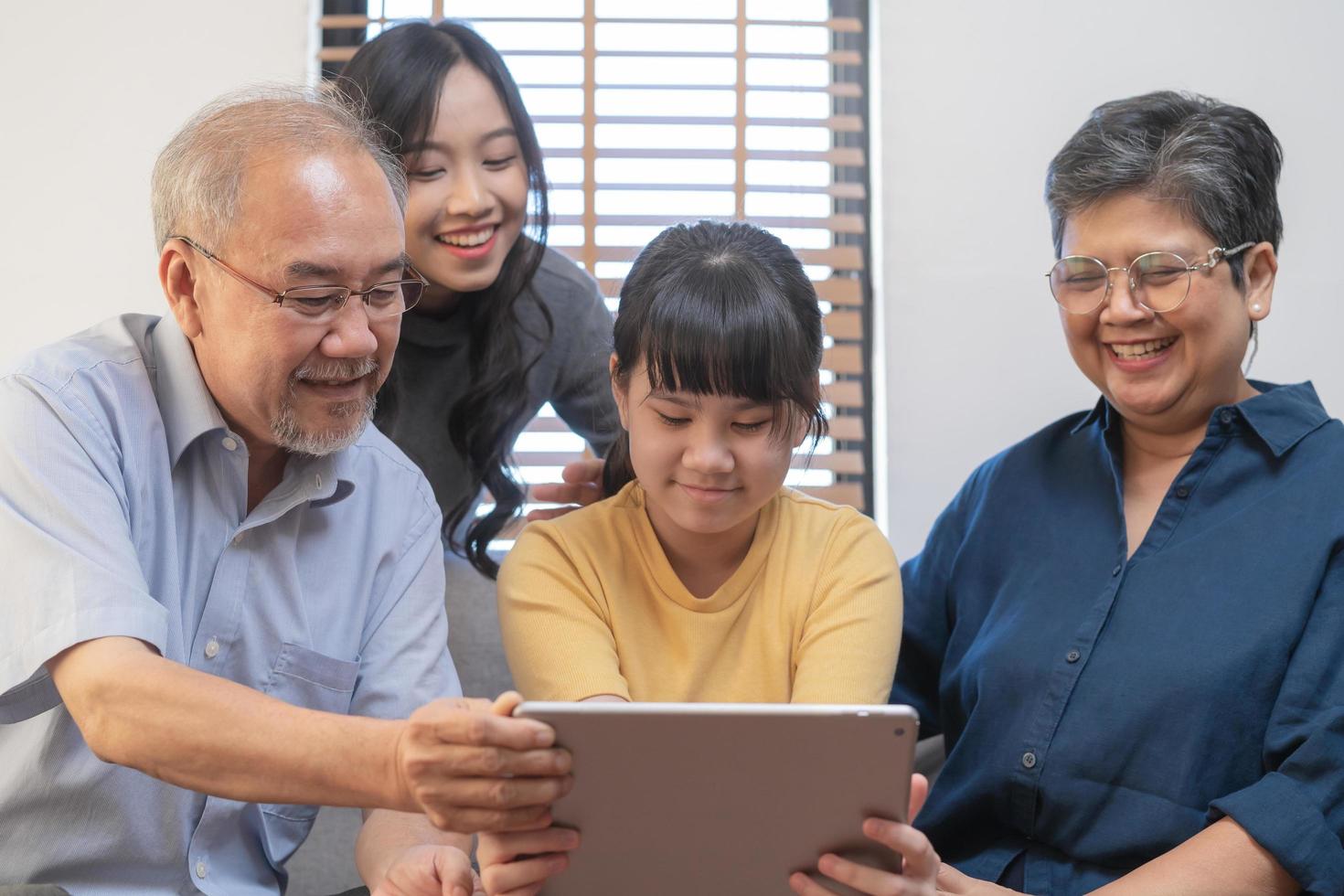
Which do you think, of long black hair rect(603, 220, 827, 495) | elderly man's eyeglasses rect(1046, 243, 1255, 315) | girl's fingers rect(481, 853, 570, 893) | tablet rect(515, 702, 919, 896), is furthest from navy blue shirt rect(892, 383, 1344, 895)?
girl's fingers rect(481, 853, 570, 893)

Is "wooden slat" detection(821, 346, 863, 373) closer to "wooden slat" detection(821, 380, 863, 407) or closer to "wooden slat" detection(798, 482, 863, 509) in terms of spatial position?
"wooden slat" detection(821, 380, 863, 407)

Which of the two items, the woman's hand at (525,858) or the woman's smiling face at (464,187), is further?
the woman's smiling face at (464,187)

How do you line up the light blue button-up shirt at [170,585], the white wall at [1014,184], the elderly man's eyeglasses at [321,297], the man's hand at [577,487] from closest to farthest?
the light blue button-up shirt at [170,585]
the elderly man's eyeglasses at [321,297]
the man's hand at [577,487]
the white wall at [1014,184]

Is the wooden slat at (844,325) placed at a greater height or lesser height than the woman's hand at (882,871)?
greater

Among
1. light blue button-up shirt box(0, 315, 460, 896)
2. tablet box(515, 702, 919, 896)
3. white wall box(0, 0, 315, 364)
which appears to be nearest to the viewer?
tablet box(515, 702, 919, 896)

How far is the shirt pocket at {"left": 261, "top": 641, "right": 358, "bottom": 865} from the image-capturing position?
1.43 m

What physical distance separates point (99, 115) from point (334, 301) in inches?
64.8

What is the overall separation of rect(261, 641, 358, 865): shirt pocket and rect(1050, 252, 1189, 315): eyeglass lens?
0.96 meters

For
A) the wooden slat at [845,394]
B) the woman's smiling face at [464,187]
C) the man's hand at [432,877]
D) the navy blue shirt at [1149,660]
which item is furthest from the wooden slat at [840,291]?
the man's hand at [432,877]

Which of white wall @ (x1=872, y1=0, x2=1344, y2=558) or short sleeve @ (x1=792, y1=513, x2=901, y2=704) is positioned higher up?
white wall @ (x1=872, y1=0, x2=1344, y2=558)

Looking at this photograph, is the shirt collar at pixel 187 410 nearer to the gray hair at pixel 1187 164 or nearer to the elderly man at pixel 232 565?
the elderly man at pixel 232 565

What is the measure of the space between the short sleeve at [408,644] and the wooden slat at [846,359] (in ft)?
4.12

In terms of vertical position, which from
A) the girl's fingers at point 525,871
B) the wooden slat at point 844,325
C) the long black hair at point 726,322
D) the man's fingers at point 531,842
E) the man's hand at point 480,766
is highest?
Answer: the wooden slat at point 844,325

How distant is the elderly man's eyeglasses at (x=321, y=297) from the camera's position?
1347 millimetres
